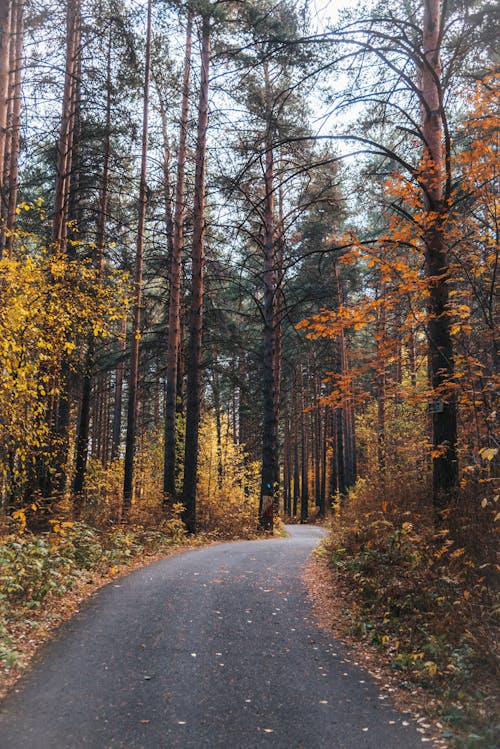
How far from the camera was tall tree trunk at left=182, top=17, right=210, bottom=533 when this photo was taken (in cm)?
1471

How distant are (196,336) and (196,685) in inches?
434

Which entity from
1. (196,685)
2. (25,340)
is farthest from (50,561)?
(196,685)

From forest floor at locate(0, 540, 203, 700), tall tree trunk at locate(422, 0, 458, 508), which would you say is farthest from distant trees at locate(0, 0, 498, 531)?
forest floor at locate(0, 540, 203, 700)

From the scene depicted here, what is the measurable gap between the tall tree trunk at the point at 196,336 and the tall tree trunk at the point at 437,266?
8.07 meters

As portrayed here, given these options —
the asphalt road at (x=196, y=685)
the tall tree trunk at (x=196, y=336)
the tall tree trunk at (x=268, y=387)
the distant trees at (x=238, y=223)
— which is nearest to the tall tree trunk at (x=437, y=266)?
the distant trees at (x=238, y=223)

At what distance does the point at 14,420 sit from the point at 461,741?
5774 mm

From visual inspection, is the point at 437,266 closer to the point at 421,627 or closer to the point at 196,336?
the point at 421,627

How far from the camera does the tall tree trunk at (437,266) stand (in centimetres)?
724

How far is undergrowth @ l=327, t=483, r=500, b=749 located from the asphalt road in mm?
471

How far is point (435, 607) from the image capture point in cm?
569

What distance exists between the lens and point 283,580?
29.2 feet

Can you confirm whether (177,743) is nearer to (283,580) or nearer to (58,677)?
(58,677)

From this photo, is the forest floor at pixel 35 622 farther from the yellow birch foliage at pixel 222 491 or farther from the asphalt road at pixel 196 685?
the yellow birch foliage at pixel 222 491

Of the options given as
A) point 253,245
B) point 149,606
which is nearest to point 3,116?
point 149,606
